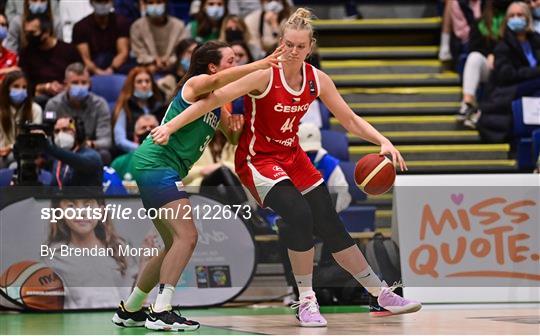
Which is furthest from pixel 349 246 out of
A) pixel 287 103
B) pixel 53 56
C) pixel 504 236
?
pixel 53 56

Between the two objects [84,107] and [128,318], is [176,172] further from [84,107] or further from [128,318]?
[84,107]

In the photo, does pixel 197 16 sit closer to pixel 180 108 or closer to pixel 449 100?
pixel 449 100

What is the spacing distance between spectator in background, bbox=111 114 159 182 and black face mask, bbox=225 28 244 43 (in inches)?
Result: 66.8

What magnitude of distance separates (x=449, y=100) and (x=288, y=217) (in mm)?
6785

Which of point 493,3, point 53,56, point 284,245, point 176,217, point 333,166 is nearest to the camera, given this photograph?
point 176,217

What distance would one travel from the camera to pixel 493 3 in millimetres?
13109

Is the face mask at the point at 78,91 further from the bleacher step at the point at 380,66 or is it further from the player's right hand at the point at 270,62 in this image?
the player's right hand at the point at 270,62

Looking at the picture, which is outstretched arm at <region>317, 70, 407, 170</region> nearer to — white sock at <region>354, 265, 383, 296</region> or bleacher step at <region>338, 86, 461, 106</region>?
white sock at <region>354, 265, 383, 296</region>

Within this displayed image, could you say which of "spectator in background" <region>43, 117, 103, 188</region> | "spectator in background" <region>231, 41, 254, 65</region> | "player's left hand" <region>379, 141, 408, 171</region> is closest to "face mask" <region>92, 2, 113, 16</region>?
"spectator in background" <region>231, 41, 254, 65</region>

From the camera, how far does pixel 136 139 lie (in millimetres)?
11094

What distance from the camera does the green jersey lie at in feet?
23.7

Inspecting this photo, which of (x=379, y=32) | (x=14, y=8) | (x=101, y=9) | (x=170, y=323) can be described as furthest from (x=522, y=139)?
(x=170, y=323)

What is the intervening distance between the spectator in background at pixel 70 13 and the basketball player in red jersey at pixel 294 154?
601cm

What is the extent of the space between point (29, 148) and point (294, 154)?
2.75 meters
